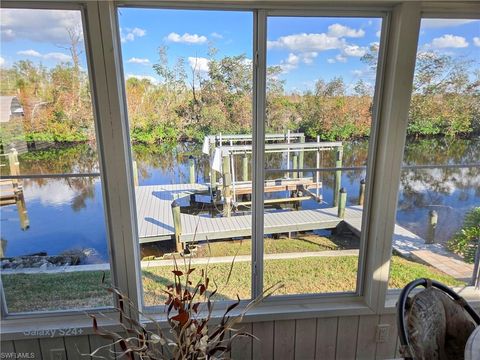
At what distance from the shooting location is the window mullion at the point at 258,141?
1530mm

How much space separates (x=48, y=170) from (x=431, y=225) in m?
2.18

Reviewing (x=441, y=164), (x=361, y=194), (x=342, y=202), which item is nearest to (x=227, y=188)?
(x=342, y=202)

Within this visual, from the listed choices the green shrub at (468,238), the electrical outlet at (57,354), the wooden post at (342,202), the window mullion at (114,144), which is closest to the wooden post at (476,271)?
the green shrub at (468,238)

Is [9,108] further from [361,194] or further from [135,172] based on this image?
[361,194]

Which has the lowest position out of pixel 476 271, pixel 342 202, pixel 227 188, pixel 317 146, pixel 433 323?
pixel 476 271

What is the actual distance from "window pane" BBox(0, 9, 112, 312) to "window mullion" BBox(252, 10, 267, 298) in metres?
0.83

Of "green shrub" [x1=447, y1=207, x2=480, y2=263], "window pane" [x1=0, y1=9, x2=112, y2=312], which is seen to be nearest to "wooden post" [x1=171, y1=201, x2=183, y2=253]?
"window pane" [x1=0, y1=9, x2=112, y2=312]

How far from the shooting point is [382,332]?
183 centimetres

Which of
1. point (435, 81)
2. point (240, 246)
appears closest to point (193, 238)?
point (240, 246)

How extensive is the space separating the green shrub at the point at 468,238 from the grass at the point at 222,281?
0.60 feet

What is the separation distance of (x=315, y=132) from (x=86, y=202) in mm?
1289

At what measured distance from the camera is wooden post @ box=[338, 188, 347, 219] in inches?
69.4

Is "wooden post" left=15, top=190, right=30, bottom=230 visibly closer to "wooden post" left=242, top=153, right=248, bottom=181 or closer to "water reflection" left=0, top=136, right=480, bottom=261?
"water reflection" left=0, top=136, right=480, bottom=261

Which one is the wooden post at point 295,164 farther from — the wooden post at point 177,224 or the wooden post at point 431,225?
the wooden post at point 431,225
